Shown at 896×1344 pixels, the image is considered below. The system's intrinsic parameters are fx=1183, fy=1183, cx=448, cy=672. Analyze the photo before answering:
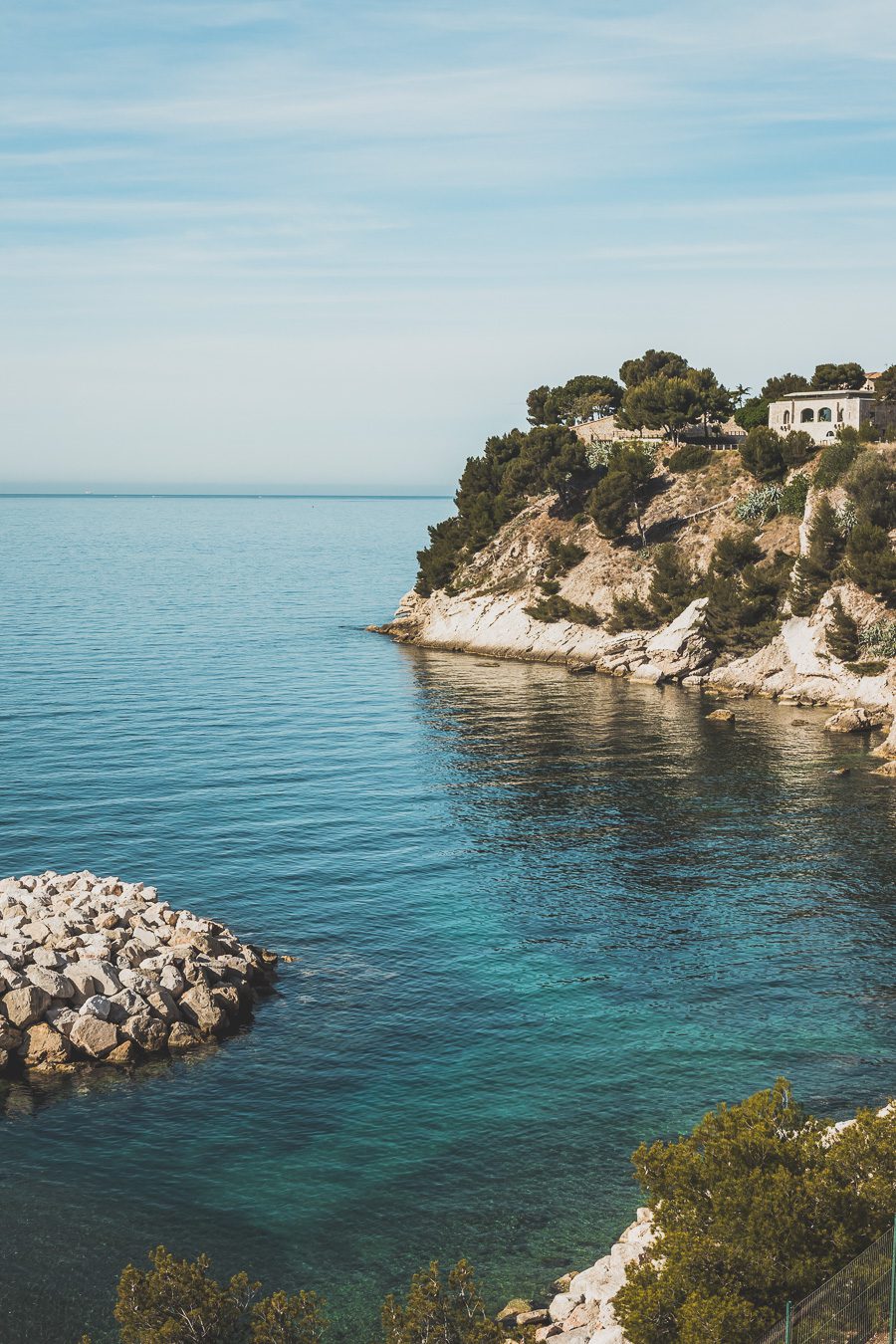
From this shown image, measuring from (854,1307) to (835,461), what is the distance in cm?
10096

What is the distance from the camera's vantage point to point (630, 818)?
6875 cm

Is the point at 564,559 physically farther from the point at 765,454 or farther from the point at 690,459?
the point at 765,454

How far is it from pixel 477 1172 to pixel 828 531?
267 feet

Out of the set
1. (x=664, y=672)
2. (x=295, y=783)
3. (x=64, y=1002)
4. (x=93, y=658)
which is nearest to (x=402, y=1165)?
(x=64, y=1002)

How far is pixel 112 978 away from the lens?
42.9m

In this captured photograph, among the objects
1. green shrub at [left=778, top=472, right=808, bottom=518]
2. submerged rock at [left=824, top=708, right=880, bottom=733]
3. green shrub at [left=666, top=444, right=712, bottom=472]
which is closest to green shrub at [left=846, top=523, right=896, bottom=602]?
submerged rock at [left=824, top=708, right=880, bottom=733]

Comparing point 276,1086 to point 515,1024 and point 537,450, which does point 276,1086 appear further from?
point 537,450

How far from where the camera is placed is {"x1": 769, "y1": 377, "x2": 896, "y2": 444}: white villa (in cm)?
12875

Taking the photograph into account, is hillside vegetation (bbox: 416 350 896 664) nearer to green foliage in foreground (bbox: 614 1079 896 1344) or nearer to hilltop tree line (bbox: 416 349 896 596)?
hilltop tree line (bbox: 416 349 896 596)

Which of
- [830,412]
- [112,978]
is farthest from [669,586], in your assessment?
[112,978]

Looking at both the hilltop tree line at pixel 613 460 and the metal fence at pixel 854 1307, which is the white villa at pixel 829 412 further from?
the metal fence at pixel 854 1307

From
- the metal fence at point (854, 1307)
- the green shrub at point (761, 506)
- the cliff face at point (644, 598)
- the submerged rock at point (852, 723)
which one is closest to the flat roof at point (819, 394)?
the cliff face at point (644, 598)

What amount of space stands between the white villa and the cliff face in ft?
29.0

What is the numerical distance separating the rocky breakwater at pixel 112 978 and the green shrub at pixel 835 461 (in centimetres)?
8195
